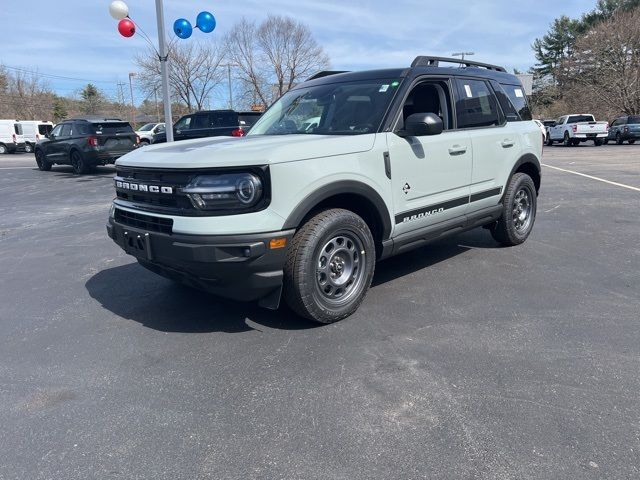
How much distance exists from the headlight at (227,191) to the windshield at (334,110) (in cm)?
117

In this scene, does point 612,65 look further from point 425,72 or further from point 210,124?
point 425,72

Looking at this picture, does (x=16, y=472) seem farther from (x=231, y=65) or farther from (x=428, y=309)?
(x=231, y=65)

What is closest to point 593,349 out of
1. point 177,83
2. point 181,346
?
point 181,346

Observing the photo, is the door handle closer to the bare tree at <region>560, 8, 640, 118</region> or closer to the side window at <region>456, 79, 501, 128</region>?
the side window at <region>456, 79, 501, 128</region>

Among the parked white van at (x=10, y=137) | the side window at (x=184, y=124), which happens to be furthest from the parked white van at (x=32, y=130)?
the side window at (x=184, y=124)

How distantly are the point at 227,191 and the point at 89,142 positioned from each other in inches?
570

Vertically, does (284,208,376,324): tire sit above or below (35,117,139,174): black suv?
below

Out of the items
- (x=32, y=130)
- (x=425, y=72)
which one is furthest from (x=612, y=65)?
(x=32, y=130)

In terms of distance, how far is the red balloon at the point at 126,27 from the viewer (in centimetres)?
1191

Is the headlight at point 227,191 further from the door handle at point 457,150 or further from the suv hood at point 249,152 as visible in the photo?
the door handle at point 457,150

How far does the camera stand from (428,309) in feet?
13.4

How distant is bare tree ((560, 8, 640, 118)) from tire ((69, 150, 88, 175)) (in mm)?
39242

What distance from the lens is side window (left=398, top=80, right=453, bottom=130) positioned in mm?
4491

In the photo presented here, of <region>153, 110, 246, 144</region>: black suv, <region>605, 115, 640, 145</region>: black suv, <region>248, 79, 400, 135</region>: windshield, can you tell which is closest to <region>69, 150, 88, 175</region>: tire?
<region>153, 110, 246, 144</region>: black suv
